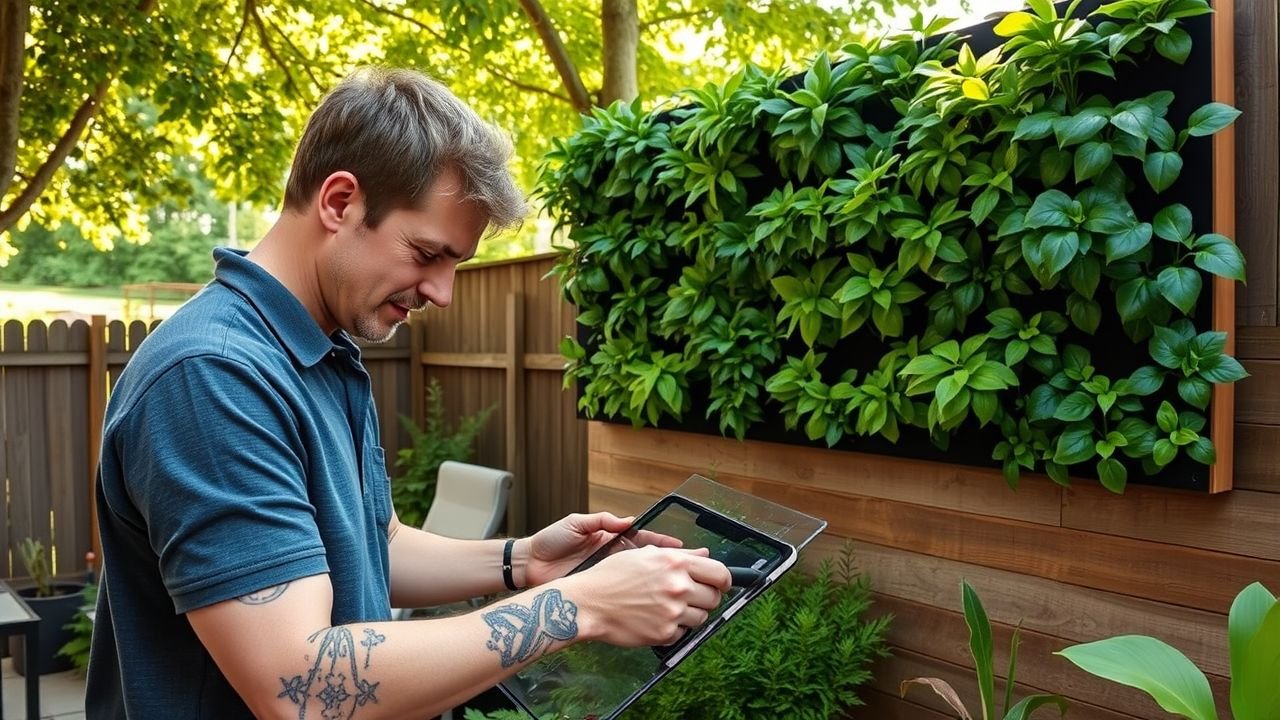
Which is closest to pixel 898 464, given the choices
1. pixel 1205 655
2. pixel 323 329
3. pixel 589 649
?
pixel 1205 655

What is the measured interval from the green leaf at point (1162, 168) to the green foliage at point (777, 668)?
1.27 metres

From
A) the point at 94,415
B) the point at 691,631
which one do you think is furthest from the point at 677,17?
the point at 691,631

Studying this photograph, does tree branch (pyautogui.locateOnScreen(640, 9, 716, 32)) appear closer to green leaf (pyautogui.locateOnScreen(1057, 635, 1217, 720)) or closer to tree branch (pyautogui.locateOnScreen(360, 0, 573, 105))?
tree branch (pyautogui.locateOnScreen(360, 0, 573, 105))

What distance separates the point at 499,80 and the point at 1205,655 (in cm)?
693

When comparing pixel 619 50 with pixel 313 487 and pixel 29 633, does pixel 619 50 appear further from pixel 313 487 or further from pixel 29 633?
pixel 313 487

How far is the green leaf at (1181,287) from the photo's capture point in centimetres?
200

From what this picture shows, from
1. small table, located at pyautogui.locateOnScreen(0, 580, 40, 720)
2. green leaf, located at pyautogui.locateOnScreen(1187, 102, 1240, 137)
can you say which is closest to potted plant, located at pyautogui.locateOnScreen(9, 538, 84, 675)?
small table, located at pyautogui.locateOnScreen(0, 580, 40, 720)

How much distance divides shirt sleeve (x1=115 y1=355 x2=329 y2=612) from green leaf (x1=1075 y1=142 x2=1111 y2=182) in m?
1.69

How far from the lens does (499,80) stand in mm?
8039

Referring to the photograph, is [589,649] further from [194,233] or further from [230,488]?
[194,233]

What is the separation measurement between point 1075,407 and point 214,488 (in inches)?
70.6

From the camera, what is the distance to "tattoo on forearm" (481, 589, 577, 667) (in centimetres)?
118

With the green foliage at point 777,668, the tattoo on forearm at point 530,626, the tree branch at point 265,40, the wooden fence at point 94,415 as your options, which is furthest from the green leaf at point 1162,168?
the tree branch at point 265,40

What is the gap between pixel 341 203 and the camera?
52.9 inches
